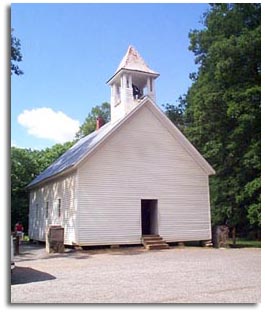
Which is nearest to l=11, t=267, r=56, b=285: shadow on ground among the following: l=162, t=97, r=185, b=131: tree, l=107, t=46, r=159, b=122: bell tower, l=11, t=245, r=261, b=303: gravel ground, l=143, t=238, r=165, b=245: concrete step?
l=11, t=245, r=261, b=303: gravel ground

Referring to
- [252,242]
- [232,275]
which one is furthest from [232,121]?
[232,275]

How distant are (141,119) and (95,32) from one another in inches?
236

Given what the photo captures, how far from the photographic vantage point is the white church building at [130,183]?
10438 mm

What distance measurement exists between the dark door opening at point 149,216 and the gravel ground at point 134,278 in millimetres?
2552

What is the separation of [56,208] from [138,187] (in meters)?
2.27

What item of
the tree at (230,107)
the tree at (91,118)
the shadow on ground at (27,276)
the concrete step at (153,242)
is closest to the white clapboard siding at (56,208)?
the tree at (91,118)

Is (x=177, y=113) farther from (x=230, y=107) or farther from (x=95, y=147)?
(x=95, y=147)

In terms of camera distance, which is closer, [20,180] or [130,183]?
[20,180]

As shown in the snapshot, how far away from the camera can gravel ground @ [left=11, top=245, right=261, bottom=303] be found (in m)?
4.56

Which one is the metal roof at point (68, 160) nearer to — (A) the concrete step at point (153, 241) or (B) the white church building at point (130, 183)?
(B) the white church building at point (130, 183)

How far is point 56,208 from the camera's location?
11.0 meters

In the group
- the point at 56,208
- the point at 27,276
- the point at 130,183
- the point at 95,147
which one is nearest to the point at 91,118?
the point at 95,147

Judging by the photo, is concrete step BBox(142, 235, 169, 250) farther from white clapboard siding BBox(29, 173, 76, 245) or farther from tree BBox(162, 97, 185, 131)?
tree BBox(162, 97, 185, 131)

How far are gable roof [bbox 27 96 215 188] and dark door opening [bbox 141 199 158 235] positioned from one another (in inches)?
72.6
